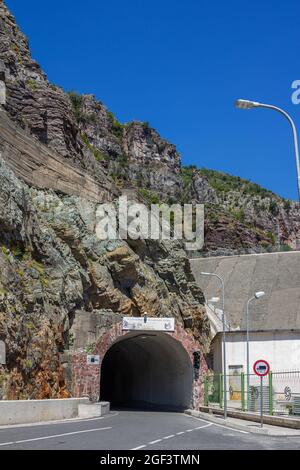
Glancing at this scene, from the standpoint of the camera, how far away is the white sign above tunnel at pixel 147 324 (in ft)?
120

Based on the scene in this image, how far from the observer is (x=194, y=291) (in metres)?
45.1

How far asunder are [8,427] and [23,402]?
1761 millimetres

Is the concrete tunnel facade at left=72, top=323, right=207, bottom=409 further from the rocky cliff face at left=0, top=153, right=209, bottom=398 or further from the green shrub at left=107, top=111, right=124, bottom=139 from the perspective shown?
the green shrub at left=107, top=111, right=124, bottom=139

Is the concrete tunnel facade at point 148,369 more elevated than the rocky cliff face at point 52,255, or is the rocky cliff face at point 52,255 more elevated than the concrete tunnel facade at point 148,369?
the rocky cliff face at point 52,255

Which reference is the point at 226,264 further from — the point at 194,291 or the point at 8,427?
the point at 8,427

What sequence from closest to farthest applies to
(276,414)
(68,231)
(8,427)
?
(8,427), (276,414), (68,231)

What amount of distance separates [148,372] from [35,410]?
29.0m

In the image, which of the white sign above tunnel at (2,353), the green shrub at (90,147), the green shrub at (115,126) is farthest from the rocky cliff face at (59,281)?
the green shrub at (115,126)

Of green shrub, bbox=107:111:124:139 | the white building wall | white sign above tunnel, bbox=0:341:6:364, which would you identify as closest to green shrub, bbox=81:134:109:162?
the white building wall

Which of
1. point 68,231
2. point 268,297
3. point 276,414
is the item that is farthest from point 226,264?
point 276,414

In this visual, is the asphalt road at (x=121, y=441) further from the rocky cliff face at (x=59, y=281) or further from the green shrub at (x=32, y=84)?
the green shrub at (x=32, y=84)

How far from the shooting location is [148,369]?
5144 centimetres

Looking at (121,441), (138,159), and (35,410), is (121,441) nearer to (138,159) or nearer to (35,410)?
(35,410)

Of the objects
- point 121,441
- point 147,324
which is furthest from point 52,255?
point 121,441
